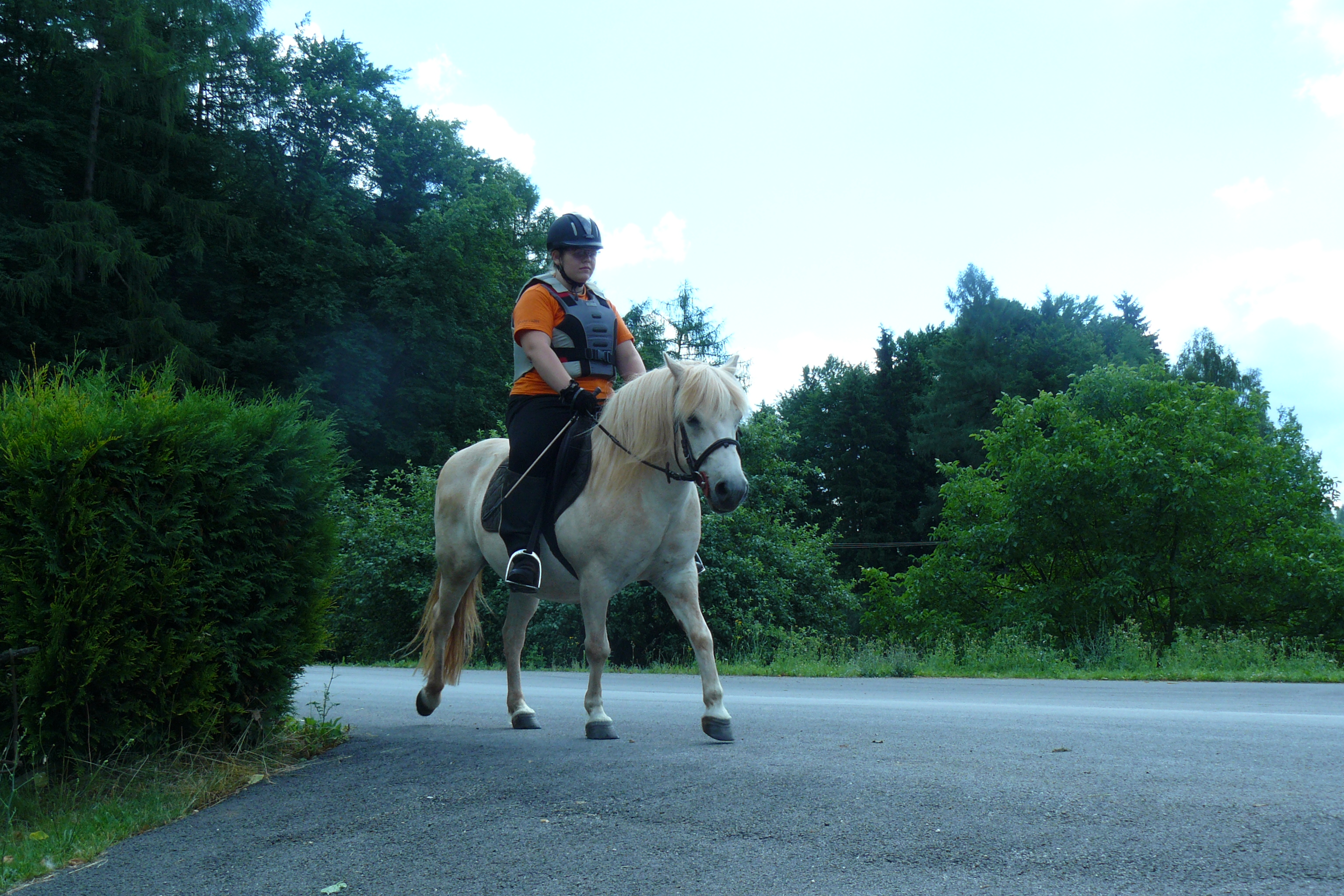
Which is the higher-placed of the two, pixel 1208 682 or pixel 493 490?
pixel 493 490

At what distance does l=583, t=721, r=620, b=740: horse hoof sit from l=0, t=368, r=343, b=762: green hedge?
1.81m

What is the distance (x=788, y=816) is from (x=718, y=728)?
188 cm

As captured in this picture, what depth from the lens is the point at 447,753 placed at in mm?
6207

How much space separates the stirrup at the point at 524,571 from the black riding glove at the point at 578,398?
0.93m

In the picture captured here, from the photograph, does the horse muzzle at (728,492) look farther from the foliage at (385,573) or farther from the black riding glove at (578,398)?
the foliage at (385,573)

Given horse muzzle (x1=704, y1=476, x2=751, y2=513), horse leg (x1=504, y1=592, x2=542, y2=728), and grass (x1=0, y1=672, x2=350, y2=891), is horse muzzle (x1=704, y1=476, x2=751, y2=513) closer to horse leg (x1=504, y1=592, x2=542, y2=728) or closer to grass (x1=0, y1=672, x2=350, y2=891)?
horse leg (x1=504, y1=592, x2=542, y2=728)

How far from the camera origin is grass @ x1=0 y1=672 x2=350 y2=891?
491 centimetres

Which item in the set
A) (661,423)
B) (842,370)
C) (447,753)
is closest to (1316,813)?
(661,423)

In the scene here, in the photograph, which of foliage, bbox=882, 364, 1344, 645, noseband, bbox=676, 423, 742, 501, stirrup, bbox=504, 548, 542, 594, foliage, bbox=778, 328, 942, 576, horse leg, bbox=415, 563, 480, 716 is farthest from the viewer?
foliage, bbox=778, 328, 942, 576

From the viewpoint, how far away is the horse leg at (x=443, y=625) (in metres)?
8.11

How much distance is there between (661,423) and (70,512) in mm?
3171

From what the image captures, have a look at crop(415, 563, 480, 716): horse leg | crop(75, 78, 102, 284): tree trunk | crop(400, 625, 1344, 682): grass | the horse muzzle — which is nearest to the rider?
the horse muzzle

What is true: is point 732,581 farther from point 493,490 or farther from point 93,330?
point 93,330

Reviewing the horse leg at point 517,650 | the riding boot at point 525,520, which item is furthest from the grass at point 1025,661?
the riding boot at point 525,520
